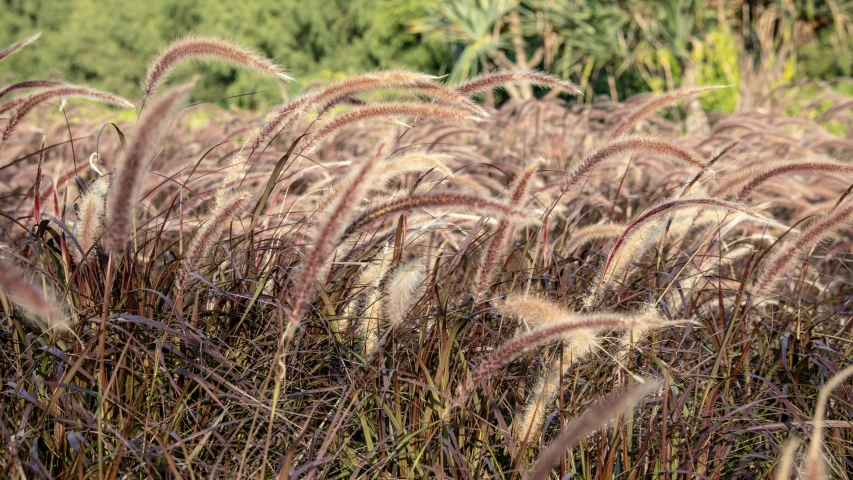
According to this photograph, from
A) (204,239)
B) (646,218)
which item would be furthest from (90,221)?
(646,218)

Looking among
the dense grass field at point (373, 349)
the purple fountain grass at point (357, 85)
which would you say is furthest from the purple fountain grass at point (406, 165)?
the purple fountain grass at point (357, 85)

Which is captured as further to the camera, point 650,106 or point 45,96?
point 650,106

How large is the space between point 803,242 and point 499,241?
0.73 metres

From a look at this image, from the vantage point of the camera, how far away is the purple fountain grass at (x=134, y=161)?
4.18 feet

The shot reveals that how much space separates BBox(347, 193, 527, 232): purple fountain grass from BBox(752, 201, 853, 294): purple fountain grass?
0.87 m

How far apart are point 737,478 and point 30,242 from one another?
6.12 ft

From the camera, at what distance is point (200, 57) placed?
225 centimetres

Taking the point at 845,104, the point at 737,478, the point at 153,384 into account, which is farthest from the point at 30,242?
the point at 845,104

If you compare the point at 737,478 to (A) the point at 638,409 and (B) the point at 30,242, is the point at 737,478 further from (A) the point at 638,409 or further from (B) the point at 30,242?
(B) the point at 30,242

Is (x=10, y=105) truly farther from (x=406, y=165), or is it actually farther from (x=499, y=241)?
(x=499, y=241)

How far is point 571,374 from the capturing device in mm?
2023

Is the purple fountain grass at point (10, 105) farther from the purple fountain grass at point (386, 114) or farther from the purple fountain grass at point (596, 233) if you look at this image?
the purple fountain grass at point (596, 233)

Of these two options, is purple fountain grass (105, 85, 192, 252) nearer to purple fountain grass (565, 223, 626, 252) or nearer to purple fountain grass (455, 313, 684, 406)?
purple fountain grass (455, 313, 684, 406)

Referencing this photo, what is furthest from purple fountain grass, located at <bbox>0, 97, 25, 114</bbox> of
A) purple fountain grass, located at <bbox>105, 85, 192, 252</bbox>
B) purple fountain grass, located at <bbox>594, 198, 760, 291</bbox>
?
purple fountain grass, located at <bbox>594, 198, 760, 291</bbox>
